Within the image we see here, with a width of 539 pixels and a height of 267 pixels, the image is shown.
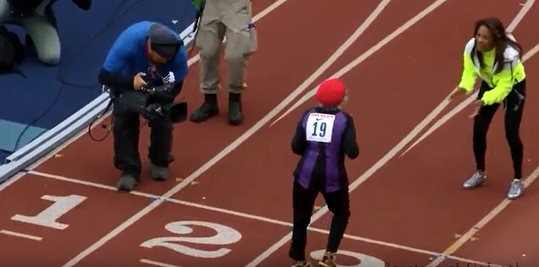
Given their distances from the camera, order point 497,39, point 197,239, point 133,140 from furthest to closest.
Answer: point 133,140 < point 497,39 < point 197,239

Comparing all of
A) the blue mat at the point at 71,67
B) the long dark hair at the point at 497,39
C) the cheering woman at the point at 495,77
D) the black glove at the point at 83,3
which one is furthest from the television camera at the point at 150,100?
the black glove at the point at 83,3

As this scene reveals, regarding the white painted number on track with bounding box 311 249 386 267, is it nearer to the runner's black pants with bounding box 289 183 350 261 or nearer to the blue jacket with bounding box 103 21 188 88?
the runner's black pants with bounding box 289 183 350 261

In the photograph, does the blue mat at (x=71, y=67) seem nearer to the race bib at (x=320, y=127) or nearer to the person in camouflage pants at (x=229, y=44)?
the person in camouflage pants at (x=229, y=44)

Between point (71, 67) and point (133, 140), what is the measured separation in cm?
278

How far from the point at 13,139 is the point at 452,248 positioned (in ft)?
14.3

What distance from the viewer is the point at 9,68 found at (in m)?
13.7

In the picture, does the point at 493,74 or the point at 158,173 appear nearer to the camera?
the point at 493,74

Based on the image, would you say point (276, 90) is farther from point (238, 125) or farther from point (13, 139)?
point (13, 139)

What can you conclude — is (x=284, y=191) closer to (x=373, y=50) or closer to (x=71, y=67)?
(x=373, y=50)

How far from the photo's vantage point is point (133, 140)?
1145 centimetres

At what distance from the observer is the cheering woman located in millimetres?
10727

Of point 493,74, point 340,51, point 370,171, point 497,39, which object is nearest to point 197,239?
point 370,171

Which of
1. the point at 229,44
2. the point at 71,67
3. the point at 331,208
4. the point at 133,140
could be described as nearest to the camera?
the point at 331,208

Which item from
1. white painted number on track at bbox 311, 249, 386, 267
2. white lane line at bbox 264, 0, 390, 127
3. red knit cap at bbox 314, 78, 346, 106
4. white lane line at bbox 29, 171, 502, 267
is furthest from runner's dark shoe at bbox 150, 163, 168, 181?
red knit cap at bbox 314, 78, 346, 106
